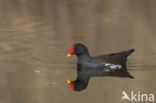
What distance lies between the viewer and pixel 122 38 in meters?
15.3

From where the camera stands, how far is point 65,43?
14.9 meters

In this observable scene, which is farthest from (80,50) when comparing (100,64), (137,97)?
(137,97)

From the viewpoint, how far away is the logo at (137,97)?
9672 mm

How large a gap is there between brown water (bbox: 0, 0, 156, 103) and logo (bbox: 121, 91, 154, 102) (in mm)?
135

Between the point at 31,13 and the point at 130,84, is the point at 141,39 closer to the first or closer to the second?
the point at 130,84

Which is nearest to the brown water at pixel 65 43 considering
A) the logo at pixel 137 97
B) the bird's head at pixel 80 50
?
the logo at pixel 137 97

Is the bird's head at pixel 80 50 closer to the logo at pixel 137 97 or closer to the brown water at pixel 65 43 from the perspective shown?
the brown water at pixel 65 43

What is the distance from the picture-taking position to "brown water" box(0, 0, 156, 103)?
1039 centimetres

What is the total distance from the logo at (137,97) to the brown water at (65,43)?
0.13m

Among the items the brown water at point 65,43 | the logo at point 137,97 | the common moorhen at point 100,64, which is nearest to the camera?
the logo at point 137,97

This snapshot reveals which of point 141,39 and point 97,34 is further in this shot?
point 97,34

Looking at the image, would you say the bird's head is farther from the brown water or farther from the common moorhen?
the brown water

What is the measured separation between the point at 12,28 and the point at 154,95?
868 centimetres

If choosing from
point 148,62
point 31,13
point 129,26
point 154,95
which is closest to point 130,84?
point 154,95
